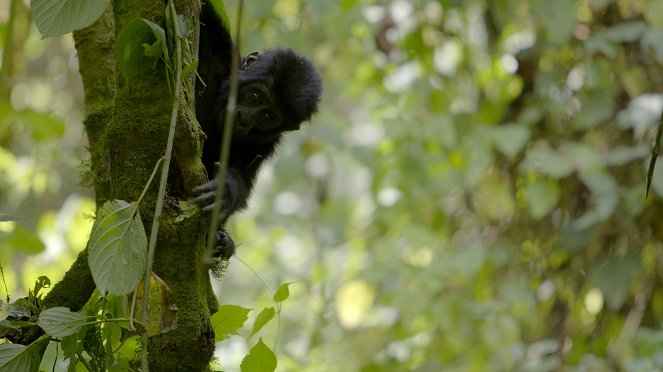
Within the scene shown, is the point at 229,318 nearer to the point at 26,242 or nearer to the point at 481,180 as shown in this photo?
the point at 26,242

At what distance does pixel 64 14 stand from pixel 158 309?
27.6 inches

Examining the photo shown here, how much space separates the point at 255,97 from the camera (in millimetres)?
3799

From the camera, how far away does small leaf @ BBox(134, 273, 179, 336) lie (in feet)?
5.47

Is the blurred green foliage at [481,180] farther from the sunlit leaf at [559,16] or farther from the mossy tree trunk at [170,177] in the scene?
the mossy tree trunk at [170,177]

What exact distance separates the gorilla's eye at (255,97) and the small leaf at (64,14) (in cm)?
201

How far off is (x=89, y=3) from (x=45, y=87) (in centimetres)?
668

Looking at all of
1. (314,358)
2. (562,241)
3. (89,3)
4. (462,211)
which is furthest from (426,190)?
(89,3)

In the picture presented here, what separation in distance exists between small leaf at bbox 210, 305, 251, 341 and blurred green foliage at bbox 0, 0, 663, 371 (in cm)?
263

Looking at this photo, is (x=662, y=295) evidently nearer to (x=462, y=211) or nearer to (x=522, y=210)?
(x=522, y=210)

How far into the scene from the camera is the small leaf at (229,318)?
6.63 ft

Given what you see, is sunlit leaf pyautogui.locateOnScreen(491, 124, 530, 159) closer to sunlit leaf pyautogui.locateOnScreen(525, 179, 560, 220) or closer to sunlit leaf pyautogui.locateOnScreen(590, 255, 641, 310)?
sunlit leaf pyautogui.locateOnScreen(525, 179, 560, 220)

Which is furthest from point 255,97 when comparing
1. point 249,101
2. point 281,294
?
point 281,294

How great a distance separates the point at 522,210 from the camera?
18.8ft

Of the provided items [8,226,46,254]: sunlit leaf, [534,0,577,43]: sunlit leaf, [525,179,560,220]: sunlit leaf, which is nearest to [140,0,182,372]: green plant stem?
[8,226,46,254]: sunlit leaf
